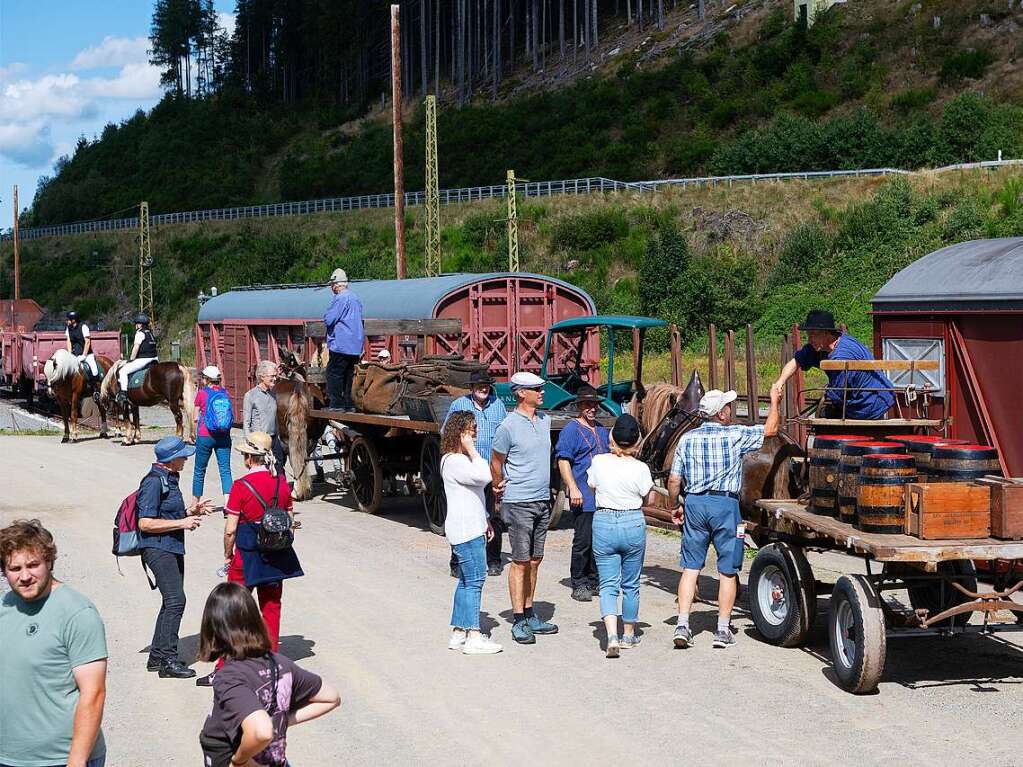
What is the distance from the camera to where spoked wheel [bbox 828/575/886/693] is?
8055 mm

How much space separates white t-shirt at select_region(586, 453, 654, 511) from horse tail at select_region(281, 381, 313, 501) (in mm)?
8268

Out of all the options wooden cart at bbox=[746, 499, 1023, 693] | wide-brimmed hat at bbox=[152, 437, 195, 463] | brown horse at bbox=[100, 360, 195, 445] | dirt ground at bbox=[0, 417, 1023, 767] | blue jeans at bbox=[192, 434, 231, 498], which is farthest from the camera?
brown horse at bbox=[100, 360, 195, 445]

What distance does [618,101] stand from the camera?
8362cm

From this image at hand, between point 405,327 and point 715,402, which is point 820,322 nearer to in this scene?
point 715,402

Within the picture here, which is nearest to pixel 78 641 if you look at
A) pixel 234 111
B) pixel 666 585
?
pixel 666 585

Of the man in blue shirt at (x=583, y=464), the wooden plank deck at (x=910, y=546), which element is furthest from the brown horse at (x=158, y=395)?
the wooden plank deck at (x=910, y=546)

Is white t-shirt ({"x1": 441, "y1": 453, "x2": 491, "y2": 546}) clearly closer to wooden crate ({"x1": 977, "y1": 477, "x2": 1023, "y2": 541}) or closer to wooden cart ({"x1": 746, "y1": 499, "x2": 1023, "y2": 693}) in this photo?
wooden cart ({"x1": 746, "y1": 499, "x2": 1023, "y2": 693})

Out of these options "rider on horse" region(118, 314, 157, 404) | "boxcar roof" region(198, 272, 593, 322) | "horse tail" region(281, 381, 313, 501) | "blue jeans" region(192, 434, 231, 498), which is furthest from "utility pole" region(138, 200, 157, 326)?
"blue jeans" region(192, 434, 231, 498)

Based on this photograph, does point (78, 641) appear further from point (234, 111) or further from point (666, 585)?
point (234, 111)

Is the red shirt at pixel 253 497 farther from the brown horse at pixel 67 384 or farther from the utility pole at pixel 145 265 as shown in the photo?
the utility pole at pixel 145 265

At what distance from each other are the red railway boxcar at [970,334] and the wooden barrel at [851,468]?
14.8 ft

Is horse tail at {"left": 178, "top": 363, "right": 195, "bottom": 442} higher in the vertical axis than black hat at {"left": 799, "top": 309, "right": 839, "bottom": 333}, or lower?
lower

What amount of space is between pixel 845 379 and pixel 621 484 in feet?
6.42

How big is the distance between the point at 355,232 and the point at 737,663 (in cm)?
6589
